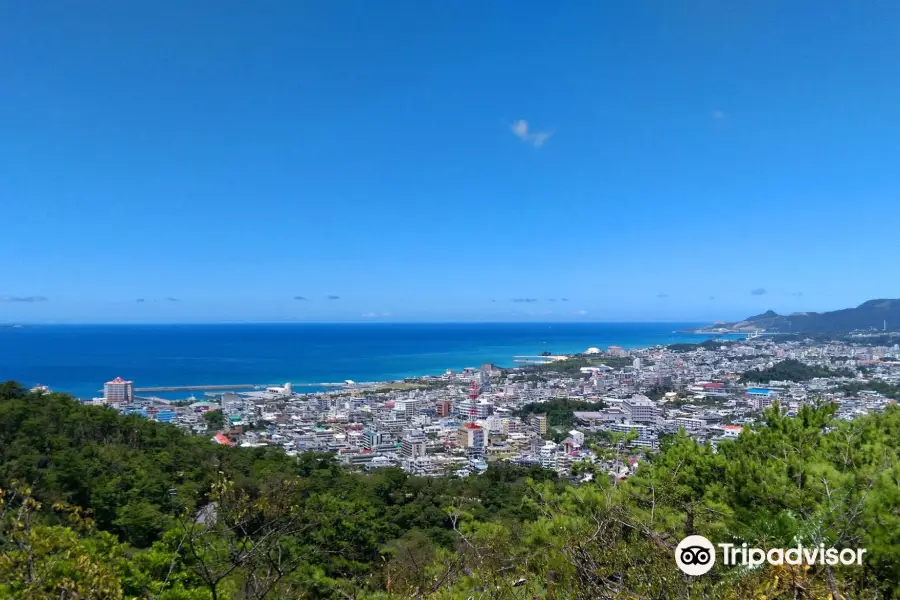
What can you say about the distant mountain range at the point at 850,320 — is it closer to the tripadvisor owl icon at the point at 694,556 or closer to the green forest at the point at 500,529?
the green forest at the point at 500,529

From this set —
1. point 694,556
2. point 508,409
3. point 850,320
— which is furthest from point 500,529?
point 850,320

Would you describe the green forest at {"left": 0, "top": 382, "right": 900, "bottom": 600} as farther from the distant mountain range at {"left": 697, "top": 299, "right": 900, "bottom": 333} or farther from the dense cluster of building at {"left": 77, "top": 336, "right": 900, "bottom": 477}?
the distant mountain range at {"left": 697, "top": 299, "right": 900, "bottom": 333}

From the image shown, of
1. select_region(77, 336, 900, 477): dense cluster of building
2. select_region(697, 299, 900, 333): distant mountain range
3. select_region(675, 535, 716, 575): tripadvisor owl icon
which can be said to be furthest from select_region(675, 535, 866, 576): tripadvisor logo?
select_region(697, 299, 900, 333): distant mountain range

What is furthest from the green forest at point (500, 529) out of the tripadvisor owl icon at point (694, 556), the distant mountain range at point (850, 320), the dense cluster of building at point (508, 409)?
the distant mountain range at point (850, 320)

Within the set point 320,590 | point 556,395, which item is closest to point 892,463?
point 320,590

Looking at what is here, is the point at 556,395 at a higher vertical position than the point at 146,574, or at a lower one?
lower

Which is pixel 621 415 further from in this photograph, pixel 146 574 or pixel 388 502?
pixel 146 574
